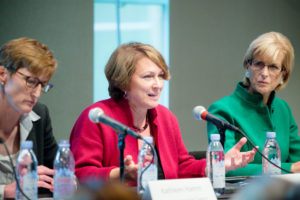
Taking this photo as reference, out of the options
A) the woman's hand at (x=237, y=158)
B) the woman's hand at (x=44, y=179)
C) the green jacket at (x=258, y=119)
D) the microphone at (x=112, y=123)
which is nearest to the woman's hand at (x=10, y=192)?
the woman's hand at (x=44, y=179)

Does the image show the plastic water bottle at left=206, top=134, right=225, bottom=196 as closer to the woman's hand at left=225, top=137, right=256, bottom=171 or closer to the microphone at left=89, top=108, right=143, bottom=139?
the woman's hand at left=225, top=137, right=256, bottom=171

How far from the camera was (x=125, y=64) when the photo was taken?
2.24 meters

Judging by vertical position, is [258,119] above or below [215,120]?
below

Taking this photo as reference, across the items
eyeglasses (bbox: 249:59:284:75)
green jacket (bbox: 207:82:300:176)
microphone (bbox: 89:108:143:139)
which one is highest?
eyeglasses (bbox: 249:59:284:75)

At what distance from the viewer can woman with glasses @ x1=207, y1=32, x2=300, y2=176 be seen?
265cm

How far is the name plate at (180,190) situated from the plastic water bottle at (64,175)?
0.31 metres

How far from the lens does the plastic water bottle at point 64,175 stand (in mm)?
1553

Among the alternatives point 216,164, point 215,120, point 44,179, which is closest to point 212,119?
point 215,120

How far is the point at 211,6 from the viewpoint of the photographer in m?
4.38

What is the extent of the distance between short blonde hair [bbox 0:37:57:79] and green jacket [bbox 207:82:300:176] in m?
1.19

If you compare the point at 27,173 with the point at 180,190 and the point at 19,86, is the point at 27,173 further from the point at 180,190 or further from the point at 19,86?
the point at 180,190

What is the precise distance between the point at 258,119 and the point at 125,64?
1063 millimetres

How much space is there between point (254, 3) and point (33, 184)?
3.72 m

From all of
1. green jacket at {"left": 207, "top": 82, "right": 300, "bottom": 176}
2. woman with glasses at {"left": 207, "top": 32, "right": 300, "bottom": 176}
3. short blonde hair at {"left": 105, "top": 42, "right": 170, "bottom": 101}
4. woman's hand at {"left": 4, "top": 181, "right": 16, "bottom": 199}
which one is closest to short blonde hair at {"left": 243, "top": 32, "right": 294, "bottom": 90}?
woman with glasses at {"left": 207, "top": 32, "right": 300, "bottom": 176}
